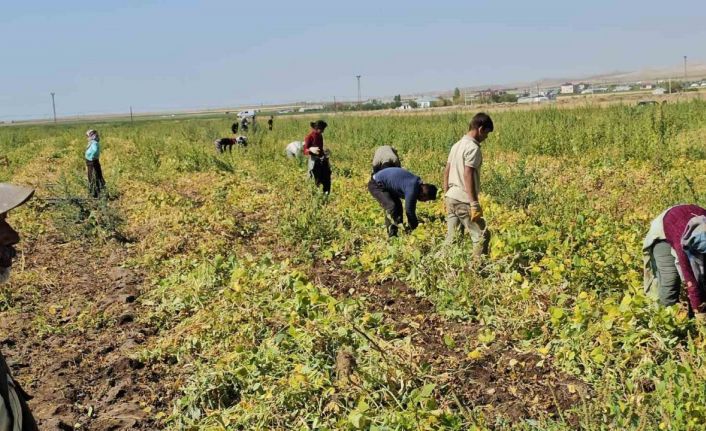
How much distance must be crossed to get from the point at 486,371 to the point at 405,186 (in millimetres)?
3073

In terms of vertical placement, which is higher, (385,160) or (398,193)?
(385,160)

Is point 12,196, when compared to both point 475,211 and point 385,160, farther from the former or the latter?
point 385,160

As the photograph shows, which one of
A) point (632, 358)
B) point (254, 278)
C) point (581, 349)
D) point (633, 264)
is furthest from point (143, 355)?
point (633, 264)

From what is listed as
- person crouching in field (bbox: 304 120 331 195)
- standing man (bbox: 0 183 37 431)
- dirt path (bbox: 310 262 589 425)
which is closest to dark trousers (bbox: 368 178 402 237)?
dirt path (bbox: 310 262 589 425)

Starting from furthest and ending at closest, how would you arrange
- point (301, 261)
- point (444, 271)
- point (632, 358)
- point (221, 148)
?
point (221, 148)
point (301, 261)
point (444, 271)
point (632, 358)

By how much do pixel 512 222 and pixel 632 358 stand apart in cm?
306

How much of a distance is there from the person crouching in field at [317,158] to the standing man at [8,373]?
25.4ft

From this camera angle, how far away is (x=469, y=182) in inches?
220

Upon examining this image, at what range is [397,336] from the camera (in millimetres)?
4594

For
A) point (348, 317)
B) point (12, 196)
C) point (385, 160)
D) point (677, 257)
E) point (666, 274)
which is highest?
point (12, 196)

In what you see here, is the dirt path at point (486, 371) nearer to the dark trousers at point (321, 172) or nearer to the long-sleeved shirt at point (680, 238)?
the long-sleeved shirt at point (680, 238)

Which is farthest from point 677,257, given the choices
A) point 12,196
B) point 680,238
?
point 12,196

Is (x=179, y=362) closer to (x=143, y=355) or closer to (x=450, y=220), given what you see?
(x=143, y=355)

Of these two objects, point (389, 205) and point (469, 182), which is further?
point (389, 205)
